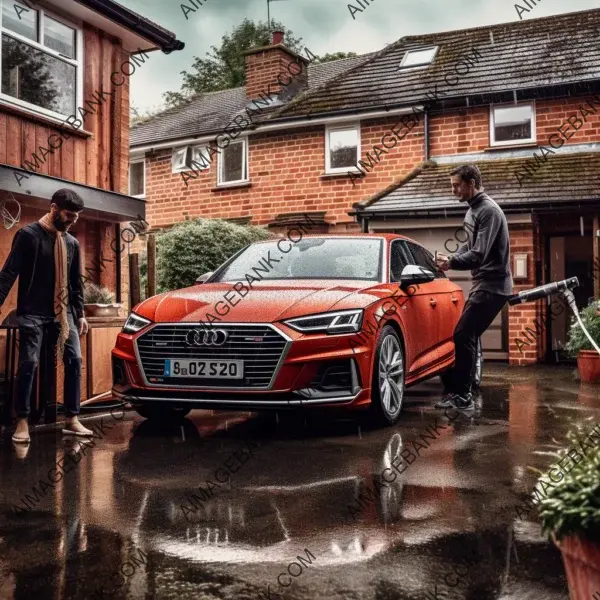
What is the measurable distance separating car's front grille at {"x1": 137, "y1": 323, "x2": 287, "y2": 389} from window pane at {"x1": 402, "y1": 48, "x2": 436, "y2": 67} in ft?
49.3

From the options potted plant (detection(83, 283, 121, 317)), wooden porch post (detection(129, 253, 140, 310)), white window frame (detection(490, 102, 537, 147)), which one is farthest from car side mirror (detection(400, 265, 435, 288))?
white window frame (detection(490, 102, 537, 147))

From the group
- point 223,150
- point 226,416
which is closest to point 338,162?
point 223,150

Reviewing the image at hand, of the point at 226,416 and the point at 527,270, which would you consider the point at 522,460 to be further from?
the point at 527,270

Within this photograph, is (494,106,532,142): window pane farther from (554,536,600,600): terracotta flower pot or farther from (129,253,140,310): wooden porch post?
(554,536,600,600): terracotta flower pot

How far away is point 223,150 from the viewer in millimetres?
21031

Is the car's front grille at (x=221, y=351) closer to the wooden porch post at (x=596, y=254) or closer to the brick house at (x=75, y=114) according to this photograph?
the brick house at (x=75, y=114)

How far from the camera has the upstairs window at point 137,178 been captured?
22.6 meters

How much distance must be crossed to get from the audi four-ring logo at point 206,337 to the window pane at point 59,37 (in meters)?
6.13

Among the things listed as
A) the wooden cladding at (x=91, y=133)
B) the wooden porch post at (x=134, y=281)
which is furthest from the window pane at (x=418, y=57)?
the wooden porch post at (x=134, y=281)

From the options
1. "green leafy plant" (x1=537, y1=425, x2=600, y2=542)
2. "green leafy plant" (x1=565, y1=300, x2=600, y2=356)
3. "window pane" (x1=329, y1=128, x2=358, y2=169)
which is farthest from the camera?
"window pane" (x1=329, y1=128, x2=358, y2=169)

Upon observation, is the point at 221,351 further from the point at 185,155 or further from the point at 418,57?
the point at 185,155

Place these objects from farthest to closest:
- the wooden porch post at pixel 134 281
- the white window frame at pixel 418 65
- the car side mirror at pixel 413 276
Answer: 1. the white window frame at pixel 418 65
2. the wooden porch post at pixel 134 281
3. the car side mirror at pixel 413 276

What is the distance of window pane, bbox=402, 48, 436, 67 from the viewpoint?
19734mm

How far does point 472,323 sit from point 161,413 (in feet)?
9.59
